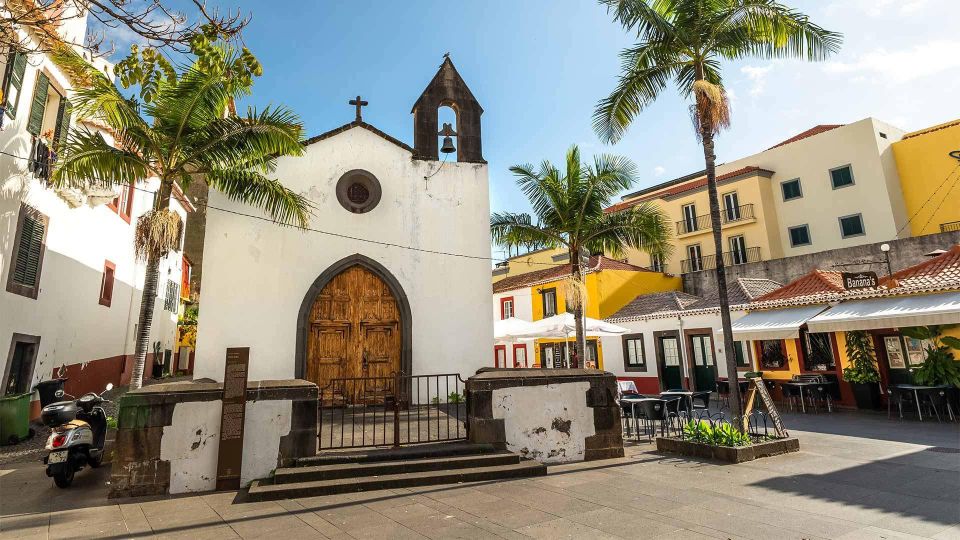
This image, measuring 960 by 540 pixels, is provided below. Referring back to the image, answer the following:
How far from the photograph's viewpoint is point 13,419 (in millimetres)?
8562

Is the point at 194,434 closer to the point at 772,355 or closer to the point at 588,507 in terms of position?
the point at 588,507

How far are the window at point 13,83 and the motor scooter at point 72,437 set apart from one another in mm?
6344

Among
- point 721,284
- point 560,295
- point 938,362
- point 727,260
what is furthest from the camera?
point 727,260

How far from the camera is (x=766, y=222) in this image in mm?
27766

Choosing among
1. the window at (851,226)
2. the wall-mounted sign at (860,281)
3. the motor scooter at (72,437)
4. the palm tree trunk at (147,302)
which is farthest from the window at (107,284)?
the window at (851,226)

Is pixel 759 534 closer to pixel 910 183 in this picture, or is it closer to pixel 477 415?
pixel 477 415

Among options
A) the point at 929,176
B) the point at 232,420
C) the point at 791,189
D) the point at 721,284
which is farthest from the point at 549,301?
the point at 232,420

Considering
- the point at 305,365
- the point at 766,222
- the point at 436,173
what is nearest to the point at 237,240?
the point at 305,365

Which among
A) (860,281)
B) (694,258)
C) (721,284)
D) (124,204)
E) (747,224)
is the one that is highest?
(747,224)

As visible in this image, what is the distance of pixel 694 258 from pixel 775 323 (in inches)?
685

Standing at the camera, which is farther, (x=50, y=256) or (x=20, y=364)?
(x=50, y=256)

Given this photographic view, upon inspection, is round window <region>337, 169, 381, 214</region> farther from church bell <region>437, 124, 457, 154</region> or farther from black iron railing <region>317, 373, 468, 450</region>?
black iron railing <region>317, 373, 468, 450</region>

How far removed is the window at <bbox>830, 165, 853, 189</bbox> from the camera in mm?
25609

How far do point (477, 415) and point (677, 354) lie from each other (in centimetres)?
1521
